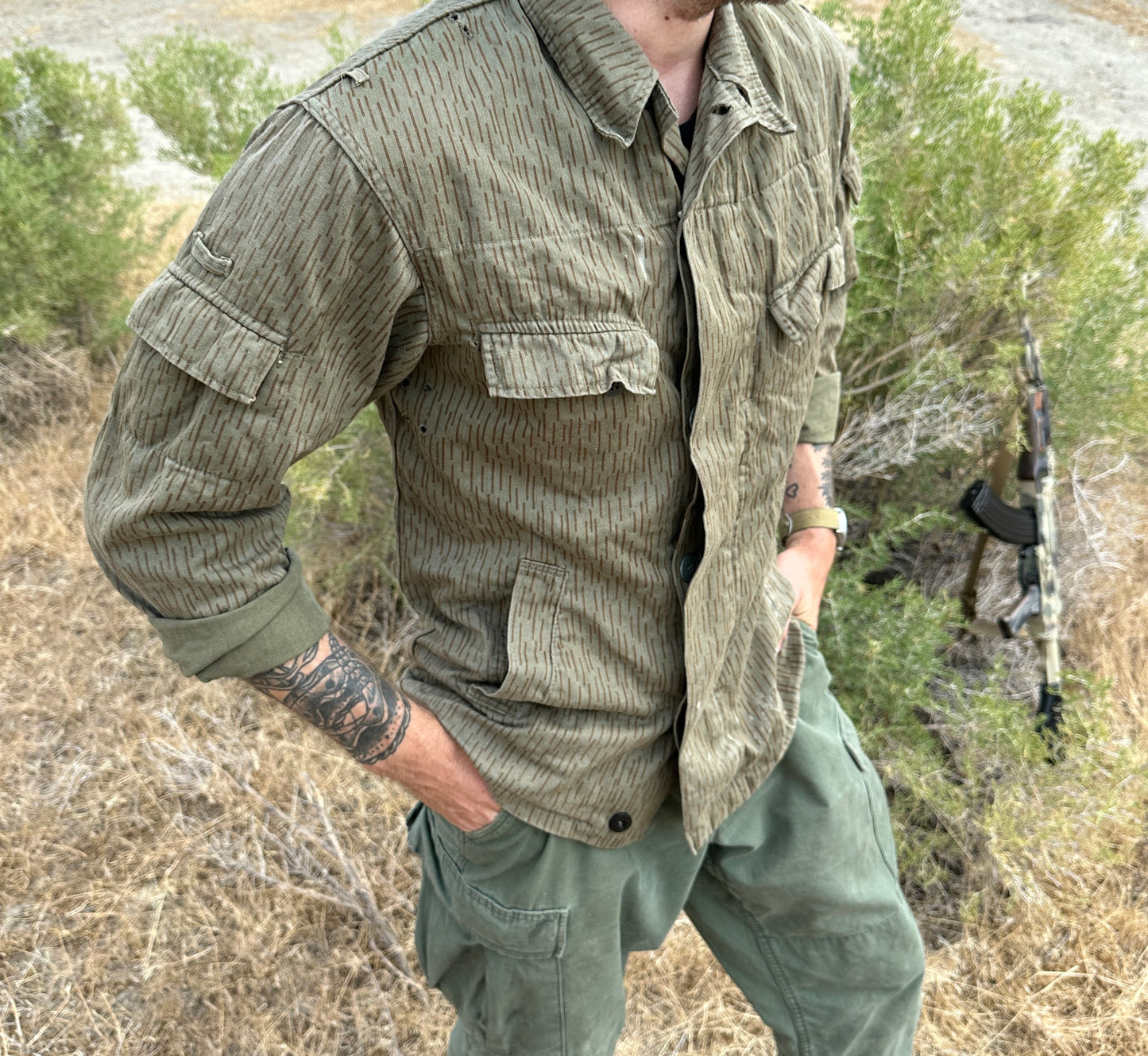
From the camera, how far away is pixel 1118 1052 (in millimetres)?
2117

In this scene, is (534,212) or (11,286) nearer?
(534,212)

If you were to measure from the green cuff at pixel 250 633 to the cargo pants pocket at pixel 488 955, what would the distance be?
369 mm

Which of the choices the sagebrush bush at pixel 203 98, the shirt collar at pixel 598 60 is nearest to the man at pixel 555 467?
the shirt collar at pixel 598 60

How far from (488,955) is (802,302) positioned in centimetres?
94

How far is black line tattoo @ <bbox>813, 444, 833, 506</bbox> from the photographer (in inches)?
66.4

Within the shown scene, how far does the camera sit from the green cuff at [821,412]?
1648 mm

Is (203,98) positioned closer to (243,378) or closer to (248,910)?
(248,910)

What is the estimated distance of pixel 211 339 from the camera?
930mm

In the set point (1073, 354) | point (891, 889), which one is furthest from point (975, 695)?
point (891, 889)

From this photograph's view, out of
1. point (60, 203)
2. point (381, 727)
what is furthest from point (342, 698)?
point (60, 203)

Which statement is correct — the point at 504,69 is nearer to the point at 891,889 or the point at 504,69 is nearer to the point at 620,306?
the point at 620,306

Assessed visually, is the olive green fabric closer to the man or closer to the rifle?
the man

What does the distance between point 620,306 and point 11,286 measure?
3.90 m

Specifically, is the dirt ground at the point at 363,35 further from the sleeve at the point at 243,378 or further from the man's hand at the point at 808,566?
the sleeve at the point at 243,378
